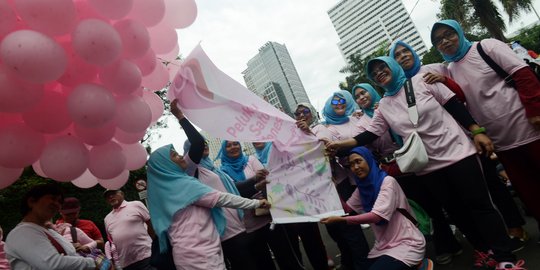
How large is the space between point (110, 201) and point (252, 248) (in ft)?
6.98

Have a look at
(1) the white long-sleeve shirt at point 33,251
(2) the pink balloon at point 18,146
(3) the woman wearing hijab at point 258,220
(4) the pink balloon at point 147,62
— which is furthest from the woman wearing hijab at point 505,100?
(1) the white long-sleeve shirt at point 33,251

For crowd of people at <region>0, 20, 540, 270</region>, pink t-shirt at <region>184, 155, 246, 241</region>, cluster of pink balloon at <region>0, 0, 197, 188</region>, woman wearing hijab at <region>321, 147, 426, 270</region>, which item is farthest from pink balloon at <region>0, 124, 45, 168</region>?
woman wearing hijab at <region>321, 147, 426, 270</region>

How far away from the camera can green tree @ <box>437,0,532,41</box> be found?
14659 millimetres

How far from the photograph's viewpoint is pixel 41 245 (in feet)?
7.30

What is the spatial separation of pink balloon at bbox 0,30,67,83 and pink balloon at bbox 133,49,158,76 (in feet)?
1.76

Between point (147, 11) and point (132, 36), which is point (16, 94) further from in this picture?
point (147, 11)

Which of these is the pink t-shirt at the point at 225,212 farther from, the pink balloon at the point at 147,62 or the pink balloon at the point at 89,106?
the pink balloon at the point at 89,106

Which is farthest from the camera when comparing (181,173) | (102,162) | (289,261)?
(289,261)

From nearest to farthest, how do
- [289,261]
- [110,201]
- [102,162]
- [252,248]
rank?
[102,162] → [252,248] → [289,261] → [110,201]

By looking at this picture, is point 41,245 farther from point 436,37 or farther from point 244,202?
point 436,37

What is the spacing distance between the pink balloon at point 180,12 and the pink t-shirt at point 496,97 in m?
2.21

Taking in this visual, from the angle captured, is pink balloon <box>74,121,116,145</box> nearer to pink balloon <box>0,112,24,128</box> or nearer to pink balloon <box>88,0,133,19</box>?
pink balloon <box>0,112,24,128</box>

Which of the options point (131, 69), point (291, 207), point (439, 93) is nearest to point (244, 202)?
point (291, 207)

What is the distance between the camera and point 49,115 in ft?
5.62
